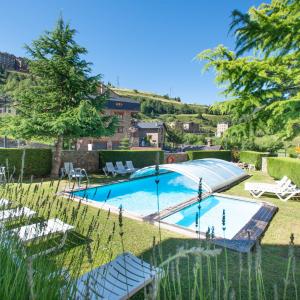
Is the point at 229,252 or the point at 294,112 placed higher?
the point at 294,112

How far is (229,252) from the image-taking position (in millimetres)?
6109

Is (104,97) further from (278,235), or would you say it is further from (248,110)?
(278,235)

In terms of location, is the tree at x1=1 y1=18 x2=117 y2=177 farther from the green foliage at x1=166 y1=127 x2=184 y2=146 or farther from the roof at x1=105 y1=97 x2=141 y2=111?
the green foliage at x1=166 y1=127 x2=184 y2=146

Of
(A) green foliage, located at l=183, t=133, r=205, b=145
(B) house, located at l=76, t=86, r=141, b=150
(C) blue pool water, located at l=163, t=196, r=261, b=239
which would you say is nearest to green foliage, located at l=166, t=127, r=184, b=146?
(A) green foliage, located at l=183, t=133, r=205, b=145

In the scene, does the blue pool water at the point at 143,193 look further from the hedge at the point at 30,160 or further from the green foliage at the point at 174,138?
the green foliage at the point at 174,138

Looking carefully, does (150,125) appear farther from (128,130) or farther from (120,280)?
(120,280)

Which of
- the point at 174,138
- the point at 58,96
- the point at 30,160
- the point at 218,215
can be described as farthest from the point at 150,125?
the point at 218,215

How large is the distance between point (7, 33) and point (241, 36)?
883 inches

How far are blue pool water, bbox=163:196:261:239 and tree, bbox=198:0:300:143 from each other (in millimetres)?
3318

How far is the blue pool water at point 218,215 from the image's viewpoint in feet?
31.0

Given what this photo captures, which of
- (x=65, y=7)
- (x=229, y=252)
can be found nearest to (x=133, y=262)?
(x=229, y=252)

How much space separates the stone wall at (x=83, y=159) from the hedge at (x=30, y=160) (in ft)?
4.42

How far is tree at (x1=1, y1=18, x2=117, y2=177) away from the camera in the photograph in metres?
15.5

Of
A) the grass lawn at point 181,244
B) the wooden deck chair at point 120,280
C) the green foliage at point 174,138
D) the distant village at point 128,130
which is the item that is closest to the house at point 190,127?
the distant village at point 128,130
